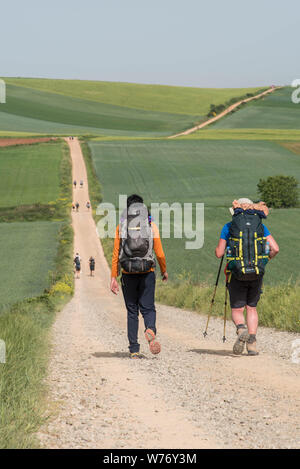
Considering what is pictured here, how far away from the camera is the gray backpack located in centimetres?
874

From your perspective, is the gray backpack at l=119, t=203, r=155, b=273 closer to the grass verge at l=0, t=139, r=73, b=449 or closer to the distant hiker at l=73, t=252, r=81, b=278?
the grass verge at l=0, t=139, r=73, b=449

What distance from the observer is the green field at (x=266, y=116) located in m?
125

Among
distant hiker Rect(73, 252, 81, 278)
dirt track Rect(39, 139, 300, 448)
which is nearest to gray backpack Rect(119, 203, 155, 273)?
dirt track Rect(39, 139, 300, 448)

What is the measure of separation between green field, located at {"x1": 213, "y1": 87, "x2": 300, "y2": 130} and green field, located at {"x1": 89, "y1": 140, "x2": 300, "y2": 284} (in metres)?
18.2

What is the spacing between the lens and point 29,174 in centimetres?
8544

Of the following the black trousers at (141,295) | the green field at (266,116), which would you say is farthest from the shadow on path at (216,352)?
the green field at (266,116)

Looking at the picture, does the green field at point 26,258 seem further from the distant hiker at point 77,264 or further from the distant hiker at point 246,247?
the distant hiker at point 246,247

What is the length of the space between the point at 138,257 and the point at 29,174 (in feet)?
258

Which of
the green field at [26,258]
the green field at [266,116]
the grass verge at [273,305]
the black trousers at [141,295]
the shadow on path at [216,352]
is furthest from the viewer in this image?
the green field at [266,116]

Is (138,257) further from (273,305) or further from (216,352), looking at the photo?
(273,305)

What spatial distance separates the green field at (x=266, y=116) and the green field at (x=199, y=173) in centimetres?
1815

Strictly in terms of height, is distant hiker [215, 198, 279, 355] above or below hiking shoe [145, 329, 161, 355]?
above

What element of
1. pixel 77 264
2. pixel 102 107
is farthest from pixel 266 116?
pixel 77 264
